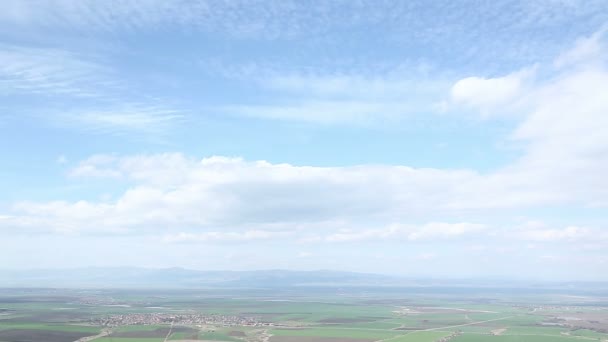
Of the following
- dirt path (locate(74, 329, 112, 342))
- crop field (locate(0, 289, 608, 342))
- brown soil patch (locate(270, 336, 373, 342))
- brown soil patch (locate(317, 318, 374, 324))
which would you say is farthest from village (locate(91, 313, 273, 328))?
brown soil patch (locate(270, 336, 373, 342))

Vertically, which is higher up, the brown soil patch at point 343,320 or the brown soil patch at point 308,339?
the brown soil patch at point 343,320

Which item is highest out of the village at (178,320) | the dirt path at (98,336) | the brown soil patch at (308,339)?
the village at (178,320)

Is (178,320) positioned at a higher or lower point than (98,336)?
higher

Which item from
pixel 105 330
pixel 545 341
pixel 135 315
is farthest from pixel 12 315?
pixel 545 341

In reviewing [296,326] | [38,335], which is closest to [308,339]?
[296,326]

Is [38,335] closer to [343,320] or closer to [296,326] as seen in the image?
[296,326]

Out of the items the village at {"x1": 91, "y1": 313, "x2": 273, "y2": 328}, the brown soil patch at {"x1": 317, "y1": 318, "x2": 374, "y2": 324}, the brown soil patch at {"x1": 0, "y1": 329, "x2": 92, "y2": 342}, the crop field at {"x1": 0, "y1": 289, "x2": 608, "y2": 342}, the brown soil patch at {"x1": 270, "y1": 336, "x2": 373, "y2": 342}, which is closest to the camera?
the brown soil patch at {"x1": 0, "y1": 329, "x2": 92, "y2": 342}

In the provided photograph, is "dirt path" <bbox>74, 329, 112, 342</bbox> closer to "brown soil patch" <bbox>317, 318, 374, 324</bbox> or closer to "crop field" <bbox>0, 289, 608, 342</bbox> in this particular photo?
"crop field" <bbox>0, 289, 608, 342</bbox>

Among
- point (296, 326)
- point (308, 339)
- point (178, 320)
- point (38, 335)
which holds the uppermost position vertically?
point (178, 320)

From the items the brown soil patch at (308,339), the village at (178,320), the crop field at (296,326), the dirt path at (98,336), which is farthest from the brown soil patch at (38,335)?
the brown soil patch at (308,339)

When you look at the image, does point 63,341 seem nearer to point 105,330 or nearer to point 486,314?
point 105,330

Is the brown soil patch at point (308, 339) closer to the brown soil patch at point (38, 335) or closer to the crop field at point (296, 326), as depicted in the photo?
the crop field at point (296, 326)
